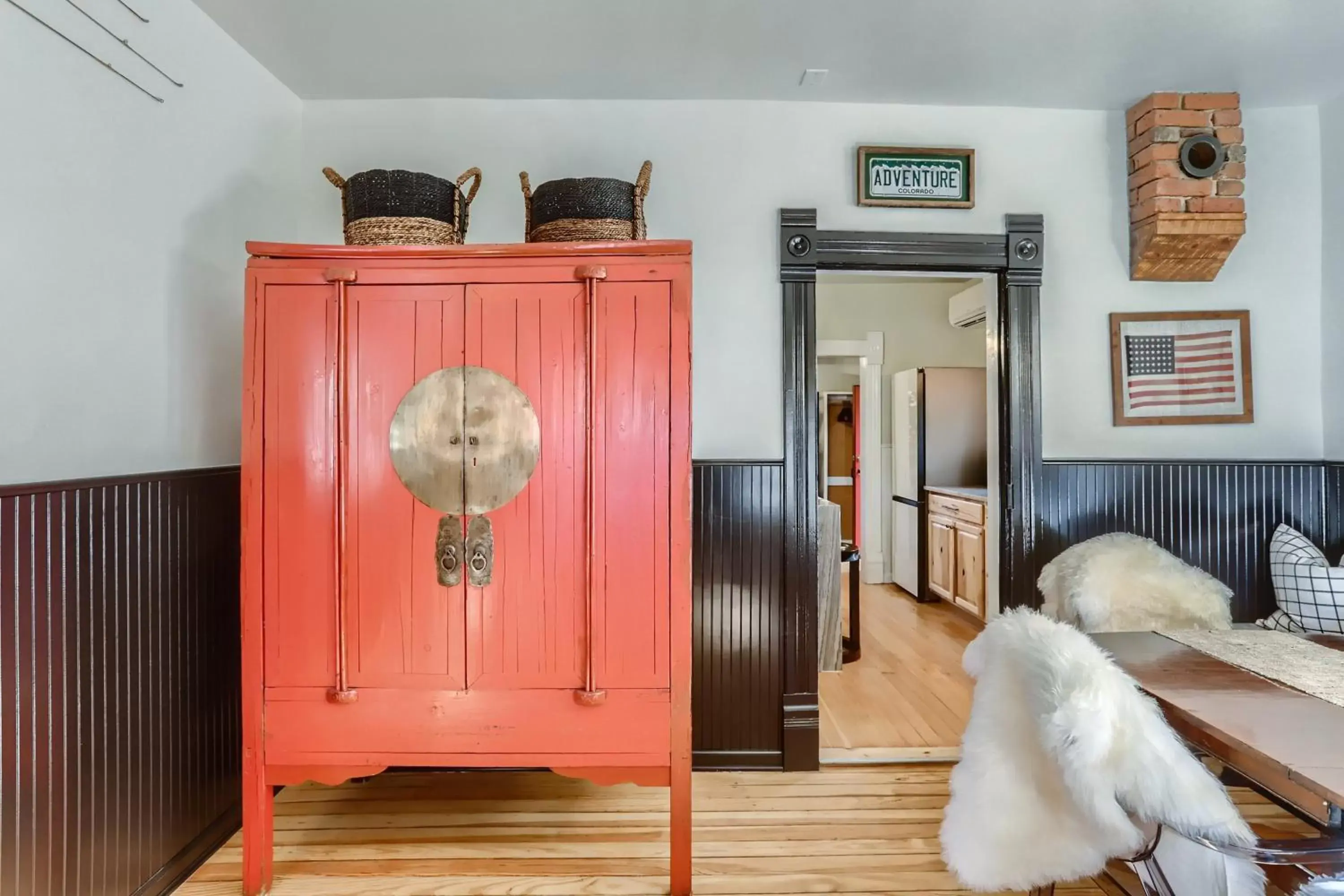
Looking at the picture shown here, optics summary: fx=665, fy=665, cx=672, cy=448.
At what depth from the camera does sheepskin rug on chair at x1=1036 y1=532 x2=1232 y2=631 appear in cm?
209

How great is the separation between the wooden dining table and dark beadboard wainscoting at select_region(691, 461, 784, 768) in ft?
4.00

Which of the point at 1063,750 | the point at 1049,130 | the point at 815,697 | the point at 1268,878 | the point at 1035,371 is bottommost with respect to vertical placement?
the point at 815,697

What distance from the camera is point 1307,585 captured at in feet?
7.25

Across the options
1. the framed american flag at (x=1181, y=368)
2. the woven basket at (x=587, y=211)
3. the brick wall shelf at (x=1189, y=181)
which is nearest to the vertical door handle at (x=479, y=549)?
the woven basket at (x=587, y=211)

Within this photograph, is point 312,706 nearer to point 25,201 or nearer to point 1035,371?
point 25,201

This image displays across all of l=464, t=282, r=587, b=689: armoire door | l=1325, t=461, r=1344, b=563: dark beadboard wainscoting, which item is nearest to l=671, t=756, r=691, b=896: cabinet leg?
l=464, t=282, r=587, b=689: armoire door

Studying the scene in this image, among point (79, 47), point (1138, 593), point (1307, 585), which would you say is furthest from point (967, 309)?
point (79, 47)

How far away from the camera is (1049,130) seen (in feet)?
9.11

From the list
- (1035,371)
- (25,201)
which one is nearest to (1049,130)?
(1035,371)

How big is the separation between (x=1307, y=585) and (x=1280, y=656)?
0.84 meters

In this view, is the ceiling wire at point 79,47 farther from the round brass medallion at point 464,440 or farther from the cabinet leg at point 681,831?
the cabinet leg at point 681,831

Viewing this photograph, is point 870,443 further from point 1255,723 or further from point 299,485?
point 299,485

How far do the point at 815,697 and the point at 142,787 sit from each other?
221cm

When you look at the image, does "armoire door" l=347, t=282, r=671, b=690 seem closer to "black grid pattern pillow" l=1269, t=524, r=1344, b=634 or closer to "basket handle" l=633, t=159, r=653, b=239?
"basket handle" l=633, t=159, r=653, b=239
